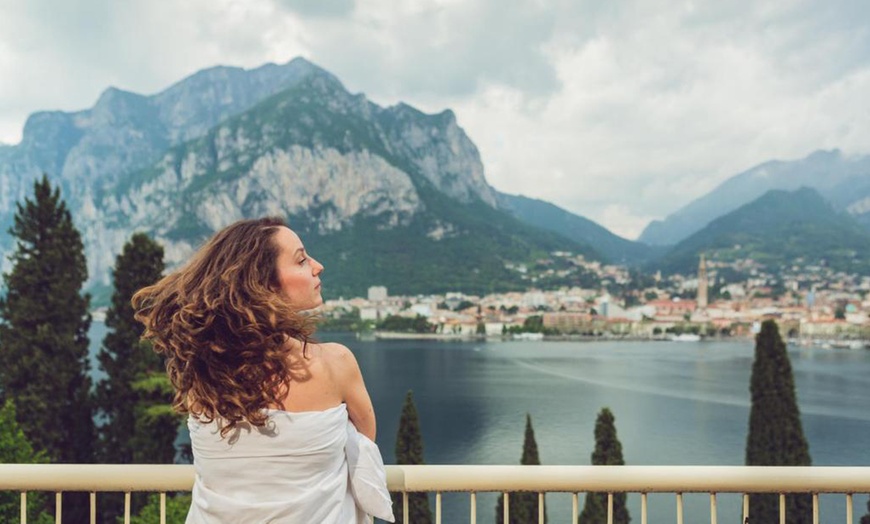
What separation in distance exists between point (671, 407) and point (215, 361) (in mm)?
28316

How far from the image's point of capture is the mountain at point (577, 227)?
147 m

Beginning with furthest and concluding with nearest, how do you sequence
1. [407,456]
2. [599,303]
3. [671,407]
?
1. [599,303]
2. [671,407]
3. [407,456]

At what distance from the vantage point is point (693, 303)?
7794 centimetres

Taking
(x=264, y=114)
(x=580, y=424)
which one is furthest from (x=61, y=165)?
(x=580, y=424)

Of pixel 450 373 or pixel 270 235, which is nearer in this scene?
pixel 270 235

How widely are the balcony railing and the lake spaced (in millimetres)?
12864

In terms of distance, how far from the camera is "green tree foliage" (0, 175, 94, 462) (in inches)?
422

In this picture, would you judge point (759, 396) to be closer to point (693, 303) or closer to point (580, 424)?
point (580, 424)

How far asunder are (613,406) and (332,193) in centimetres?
6810

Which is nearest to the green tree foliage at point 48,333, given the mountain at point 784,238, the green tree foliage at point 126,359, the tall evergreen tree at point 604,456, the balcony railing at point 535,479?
A: the green tree foliage at point 126,359

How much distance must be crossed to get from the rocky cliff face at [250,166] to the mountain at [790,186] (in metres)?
78.7

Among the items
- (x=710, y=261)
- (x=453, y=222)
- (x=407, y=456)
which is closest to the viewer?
(x=407, y=456)

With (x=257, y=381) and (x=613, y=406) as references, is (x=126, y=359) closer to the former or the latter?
(x=257, y=381)

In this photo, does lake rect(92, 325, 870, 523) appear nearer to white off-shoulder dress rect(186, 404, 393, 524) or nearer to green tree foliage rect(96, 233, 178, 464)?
green tree foliage rect(96, 233, 178, 464)
